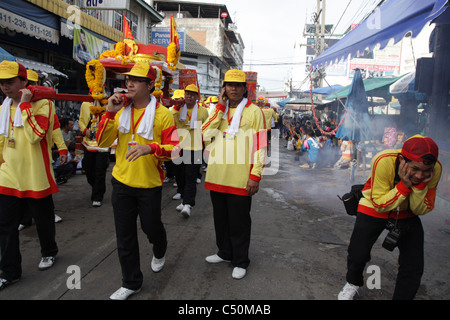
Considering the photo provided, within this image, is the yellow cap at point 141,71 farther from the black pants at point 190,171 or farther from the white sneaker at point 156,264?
the black pants at point 190,171

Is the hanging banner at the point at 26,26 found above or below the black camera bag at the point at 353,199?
above

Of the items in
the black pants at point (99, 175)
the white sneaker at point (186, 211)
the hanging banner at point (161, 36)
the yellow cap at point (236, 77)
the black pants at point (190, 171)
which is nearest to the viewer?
the yellow cap at point (236, 77)

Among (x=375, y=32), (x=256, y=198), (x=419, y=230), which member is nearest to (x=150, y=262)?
(x=419, y=230)

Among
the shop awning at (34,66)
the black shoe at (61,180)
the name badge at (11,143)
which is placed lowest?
the black shoe at (61,180)

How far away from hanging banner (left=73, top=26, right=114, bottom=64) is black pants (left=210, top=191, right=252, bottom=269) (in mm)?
7467

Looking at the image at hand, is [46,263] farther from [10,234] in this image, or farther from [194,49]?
[194,49]

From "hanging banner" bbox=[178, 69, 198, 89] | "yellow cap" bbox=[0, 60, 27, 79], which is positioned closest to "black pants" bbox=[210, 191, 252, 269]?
"yellow cap" bbox=[0, 60, 27, 79]

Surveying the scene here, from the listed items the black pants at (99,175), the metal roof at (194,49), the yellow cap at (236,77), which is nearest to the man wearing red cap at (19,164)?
the yellow cap at (236,77)

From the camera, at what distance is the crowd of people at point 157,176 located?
2.42 metres

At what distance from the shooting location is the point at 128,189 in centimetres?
262

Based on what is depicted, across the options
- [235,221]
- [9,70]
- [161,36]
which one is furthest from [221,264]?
[161,36]

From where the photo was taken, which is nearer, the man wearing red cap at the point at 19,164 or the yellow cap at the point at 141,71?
the yellow cap at the point at 141,71

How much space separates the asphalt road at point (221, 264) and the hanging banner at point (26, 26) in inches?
157

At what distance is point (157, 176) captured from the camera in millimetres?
2742
